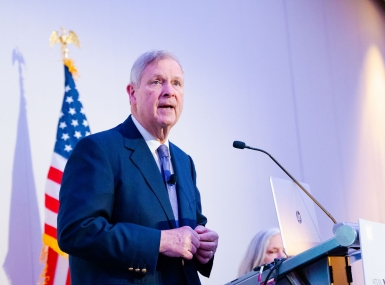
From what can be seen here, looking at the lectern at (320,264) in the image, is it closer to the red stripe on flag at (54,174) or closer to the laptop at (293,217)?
the laptop at (293,217)

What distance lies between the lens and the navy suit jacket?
1.97 m

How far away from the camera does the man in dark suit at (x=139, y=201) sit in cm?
198

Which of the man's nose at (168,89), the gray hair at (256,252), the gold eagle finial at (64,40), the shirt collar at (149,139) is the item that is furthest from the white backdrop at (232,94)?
the man's nose at (168,89)

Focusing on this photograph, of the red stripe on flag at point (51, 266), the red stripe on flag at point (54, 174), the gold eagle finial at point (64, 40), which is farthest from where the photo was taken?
the gold eagle finial at point (64, 40)

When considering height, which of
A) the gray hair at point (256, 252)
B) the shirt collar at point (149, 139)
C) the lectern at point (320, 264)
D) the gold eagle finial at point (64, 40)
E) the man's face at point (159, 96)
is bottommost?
the gray hair at point (256, 252)

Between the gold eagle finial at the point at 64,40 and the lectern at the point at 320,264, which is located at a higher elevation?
the gold eagle finial at the point at 64,40

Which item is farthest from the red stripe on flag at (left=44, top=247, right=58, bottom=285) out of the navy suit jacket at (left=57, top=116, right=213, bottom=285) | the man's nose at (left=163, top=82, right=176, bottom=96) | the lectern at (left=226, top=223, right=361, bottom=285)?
the lectern at (left=226, top=223, right=361, bottom=285)

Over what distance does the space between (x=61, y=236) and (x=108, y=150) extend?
341 mm

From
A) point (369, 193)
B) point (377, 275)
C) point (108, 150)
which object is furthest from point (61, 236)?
point (369, 193)

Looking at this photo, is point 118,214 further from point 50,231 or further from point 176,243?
point 50,231

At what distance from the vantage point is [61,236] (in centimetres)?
201

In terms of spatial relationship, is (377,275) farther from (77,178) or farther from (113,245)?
(77,178)

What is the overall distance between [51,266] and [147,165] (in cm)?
130

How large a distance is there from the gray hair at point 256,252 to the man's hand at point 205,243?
5.60 ft
